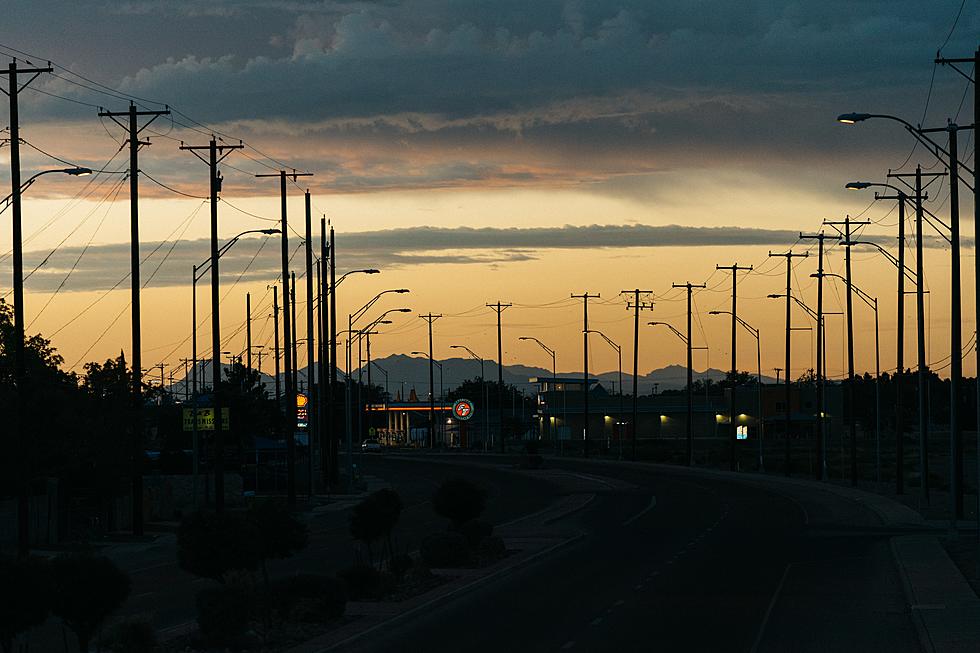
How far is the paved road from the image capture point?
71.4ft

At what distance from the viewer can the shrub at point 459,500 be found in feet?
123

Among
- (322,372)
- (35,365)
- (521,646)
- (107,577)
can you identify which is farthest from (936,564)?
(322,372)

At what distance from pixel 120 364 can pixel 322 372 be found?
12.4 meters

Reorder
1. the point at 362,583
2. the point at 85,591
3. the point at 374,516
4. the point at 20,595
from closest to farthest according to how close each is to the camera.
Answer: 1. the point at 20,595
2. the point at 85,591
3. the point at 362,583
4. the point at 374,516

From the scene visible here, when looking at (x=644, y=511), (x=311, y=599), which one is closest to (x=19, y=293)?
(x=311, y=599)

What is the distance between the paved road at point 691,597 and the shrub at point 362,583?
153cm

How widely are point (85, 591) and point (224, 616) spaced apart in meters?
2.84

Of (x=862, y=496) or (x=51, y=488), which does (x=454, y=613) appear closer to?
(x=51, y=488)

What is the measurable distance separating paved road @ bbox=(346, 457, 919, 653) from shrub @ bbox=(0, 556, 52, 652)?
226 inches

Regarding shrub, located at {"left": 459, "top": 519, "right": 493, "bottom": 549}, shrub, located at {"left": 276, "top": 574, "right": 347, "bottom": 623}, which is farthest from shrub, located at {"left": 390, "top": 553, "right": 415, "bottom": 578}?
shrub, located at {"left": 276, "top": 574, "right": 347, "bottom": 623}

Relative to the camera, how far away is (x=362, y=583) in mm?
27500

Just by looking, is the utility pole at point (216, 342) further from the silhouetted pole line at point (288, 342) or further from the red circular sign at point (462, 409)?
the red circular sign at point (462, 409)

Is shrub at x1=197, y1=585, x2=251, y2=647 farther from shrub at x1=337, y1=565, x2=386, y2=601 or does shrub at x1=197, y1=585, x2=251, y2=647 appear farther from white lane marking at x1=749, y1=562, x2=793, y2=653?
white lane marking at x1=749, y1=562, x2=793, y2=653

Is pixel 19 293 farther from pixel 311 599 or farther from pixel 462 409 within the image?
pixel 462 409
